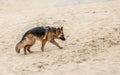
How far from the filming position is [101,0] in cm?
2141

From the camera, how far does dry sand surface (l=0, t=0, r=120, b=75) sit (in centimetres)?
1052

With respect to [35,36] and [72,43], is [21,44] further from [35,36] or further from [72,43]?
[72,43]

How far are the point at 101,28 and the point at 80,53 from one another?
2.89 meters


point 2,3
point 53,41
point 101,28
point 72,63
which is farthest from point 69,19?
point 2,3

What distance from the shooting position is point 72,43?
13109 millimetres

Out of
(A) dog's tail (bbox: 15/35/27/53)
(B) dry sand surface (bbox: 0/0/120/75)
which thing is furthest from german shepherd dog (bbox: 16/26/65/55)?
(B) dry sand surface (bbox: 0/0/120/75)

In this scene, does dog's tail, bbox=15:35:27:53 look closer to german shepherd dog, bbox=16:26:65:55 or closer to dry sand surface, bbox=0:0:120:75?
german shepherd dog, bbox=16:26:65:55

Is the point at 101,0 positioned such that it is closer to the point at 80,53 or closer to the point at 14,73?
the point at 80,53

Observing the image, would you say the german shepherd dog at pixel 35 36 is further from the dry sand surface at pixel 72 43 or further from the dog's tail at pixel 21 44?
the dry sand surface at pixel 72 43

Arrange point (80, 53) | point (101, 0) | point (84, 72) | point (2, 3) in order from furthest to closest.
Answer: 1. point (2, 3)
2. point (101, 0)
3. point (80, 53)
4. point (84, 72)

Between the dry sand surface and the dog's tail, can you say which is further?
the dog's tail

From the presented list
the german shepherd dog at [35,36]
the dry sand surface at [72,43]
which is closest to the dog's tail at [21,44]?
the german shepherd dog at [35,36]

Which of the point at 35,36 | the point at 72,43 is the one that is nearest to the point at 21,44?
the point at 35,36

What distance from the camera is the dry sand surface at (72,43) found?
34.5 ft
